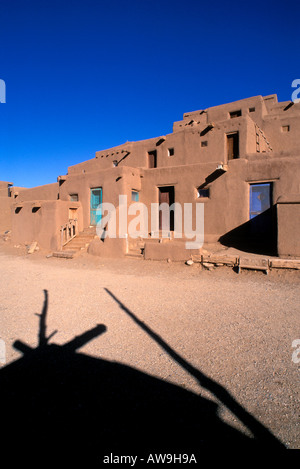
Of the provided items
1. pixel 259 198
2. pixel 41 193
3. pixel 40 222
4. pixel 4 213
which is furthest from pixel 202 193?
pixel 4 213

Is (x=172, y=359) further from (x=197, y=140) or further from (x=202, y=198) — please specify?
(x=197, y=140)

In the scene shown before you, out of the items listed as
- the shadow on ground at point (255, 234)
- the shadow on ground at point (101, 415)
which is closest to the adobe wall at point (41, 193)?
the shadow on ground at point (255, 234)

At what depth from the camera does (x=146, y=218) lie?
14234 millimetres

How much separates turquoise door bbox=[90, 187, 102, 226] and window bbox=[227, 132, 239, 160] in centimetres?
765

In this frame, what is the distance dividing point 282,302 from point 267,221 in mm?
6044

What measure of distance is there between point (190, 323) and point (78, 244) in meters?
9.71

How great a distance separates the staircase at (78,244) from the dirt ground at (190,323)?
9.01ft

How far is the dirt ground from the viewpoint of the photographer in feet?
9.64

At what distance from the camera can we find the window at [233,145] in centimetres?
1409

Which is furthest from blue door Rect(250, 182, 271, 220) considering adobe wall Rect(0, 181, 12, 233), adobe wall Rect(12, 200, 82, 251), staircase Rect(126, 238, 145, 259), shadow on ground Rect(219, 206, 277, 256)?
adobe wall Rect(0, 181, 12, 233)

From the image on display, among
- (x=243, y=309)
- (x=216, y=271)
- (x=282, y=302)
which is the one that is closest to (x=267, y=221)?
A: (x=216, y=271)

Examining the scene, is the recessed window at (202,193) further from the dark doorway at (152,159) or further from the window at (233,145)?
the dark doorway at (152,159)

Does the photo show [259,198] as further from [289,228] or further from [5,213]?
[5,213]
